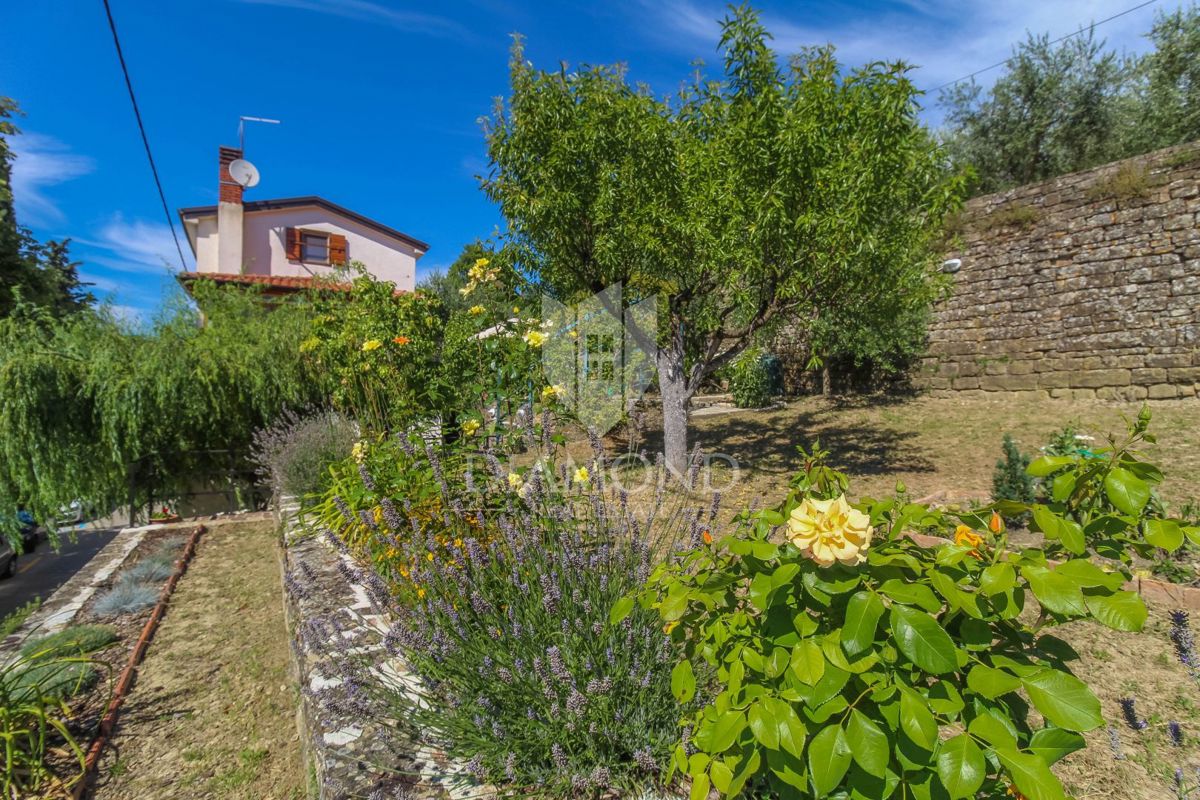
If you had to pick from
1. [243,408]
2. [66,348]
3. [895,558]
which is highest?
[66,348]

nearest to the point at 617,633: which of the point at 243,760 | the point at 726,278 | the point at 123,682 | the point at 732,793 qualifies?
the point at 732,793

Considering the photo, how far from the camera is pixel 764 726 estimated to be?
3.01ft

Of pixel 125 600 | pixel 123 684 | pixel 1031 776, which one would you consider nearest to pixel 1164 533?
pixel 1031 776

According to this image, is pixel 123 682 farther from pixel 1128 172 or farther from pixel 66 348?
pixel 1128 172

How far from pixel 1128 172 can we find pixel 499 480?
9.83 meters

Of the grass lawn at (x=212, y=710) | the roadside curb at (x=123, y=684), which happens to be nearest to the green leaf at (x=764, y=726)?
the grass lawn at (x=212, y=710)

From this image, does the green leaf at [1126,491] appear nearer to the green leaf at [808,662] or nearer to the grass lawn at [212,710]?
the green leaf at [808,662]

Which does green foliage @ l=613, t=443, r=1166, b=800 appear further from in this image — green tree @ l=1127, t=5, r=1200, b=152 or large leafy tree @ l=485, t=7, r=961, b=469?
green tree @ l=1127, t=5, r=1200, b=152

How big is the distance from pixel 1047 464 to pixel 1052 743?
0.48m

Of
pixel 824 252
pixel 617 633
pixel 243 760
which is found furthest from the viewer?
pixel 824 252

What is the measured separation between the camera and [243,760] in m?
2.24

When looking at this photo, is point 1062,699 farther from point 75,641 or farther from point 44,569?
point 44,569

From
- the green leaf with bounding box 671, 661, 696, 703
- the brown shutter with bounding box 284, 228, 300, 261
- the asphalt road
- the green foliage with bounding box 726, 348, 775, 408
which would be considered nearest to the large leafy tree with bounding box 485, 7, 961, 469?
the green leaf with bounding box 671, 661, 696, 703

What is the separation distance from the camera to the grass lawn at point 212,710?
82.9 inches
